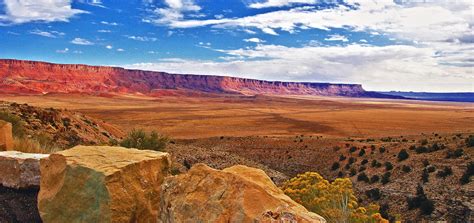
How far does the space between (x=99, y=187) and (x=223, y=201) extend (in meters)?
Answer: 2.04

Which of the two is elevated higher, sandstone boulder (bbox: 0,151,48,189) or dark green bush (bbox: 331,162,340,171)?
sandstone boulder (bbox: 0,151,48,189)

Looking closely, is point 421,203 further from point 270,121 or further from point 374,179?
point 270,121

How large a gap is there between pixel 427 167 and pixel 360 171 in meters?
4.44

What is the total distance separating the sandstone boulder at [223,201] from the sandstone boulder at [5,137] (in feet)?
18.0

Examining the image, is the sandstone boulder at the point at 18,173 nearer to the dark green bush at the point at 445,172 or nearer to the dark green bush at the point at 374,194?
the dark green bush at the point at 374,194

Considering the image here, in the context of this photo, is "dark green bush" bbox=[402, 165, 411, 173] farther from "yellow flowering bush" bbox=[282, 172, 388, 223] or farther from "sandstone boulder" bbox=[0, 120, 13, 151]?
"sandstone boulder" bbox=[0, 120, 13, 151]

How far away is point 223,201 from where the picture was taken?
4824 mm

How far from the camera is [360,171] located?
25.5 m

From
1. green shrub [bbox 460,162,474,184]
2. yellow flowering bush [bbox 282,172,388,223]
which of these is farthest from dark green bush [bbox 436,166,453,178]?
yellow flowering bush [bbox 282,172,388,223]

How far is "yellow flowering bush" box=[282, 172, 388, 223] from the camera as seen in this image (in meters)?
7.17

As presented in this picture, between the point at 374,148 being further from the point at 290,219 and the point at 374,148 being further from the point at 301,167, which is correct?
the point at 290,219

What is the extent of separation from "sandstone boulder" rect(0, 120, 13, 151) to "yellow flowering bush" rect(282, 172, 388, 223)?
616 cm

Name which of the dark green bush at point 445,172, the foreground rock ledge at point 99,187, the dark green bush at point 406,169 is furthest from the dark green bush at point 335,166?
the foreground rock ledge at point 99,187

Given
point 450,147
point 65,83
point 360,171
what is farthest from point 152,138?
point 65,83
